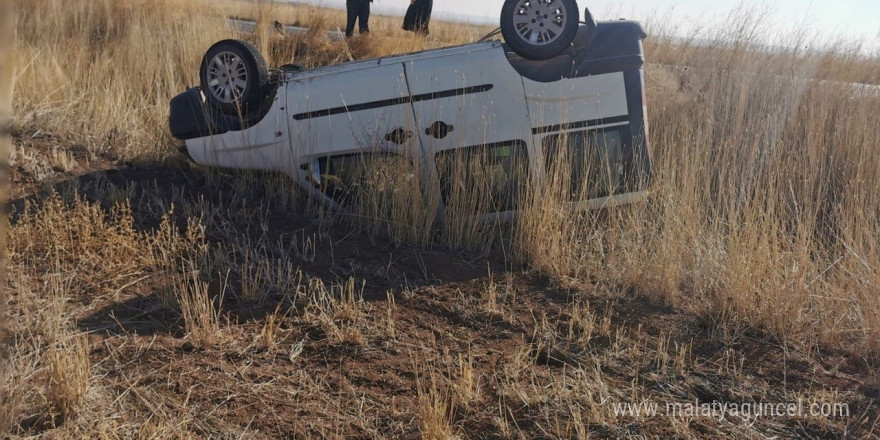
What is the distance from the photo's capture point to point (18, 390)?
2.81 m

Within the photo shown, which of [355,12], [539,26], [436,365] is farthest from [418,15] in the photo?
[436,365]

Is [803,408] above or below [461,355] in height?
below

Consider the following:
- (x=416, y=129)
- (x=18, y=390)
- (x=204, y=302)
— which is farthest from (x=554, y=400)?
(x=416, y=129)

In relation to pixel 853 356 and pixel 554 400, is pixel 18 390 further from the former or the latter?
pixel 853 356

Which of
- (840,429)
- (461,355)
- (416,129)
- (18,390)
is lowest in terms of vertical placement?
(840,429)

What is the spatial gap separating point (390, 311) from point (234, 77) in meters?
2.47

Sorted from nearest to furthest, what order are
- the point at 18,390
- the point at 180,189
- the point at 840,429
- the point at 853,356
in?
the point at 18,390, the point at 840,429, the point at 853,356, the point at 180,189

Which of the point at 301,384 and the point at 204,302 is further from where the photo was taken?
the point at 204,302

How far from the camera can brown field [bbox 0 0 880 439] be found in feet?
10.1

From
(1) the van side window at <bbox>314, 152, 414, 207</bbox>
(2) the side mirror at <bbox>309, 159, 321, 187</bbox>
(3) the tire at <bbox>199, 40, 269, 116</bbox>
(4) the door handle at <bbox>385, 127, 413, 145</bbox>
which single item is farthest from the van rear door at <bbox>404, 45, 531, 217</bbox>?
(3) the tire at <bbox>199, 40, 269, 116</bbox>

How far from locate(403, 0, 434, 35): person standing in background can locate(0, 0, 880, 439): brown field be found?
5.87 metres

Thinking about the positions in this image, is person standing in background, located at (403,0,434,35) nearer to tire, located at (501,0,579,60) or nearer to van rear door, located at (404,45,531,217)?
tire, located at (501,0,579,60)

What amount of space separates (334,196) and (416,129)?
31.7 inches

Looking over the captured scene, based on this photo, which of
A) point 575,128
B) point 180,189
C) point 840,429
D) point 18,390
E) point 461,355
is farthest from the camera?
point 180,189
